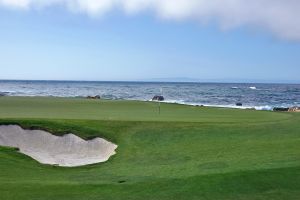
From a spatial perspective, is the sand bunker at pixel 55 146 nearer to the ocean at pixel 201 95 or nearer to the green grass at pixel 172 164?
the green grass at pixel 172 164

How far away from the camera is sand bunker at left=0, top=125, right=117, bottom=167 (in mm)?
17172

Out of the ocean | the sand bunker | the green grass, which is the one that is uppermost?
the green grass

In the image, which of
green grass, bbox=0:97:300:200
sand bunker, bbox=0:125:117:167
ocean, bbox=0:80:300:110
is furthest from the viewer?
ocean, bbox=0:80:300:110

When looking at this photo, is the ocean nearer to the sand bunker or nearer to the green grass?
the green grass

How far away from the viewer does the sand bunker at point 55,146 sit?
56.3 ft

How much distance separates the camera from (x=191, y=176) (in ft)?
38.0

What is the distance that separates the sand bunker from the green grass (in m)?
0.38

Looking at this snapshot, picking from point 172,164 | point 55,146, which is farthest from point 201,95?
point 172,164

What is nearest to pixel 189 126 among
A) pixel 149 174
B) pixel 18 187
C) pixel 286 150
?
pixel 286 150

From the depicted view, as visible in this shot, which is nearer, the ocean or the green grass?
the green grass

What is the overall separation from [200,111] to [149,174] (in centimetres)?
1606

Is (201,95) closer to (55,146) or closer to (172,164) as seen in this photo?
(55,146)

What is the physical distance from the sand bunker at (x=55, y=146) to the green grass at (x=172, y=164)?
0.38 metres

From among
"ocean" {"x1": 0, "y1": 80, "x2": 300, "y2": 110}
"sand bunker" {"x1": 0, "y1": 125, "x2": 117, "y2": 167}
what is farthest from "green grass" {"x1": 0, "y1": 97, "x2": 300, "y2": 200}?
"ocean" {"x1": 0, "y1": 80, "x2": 300, "y2": 110}
